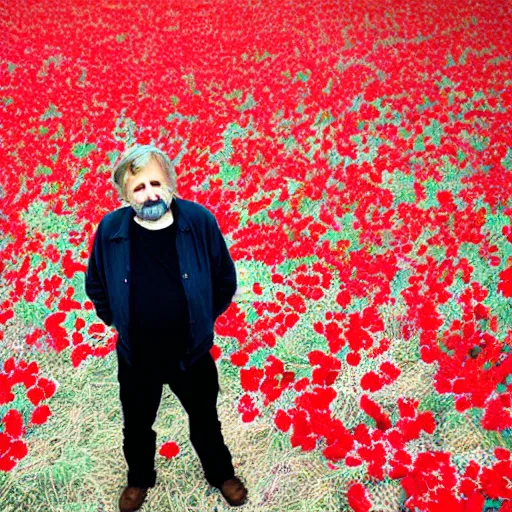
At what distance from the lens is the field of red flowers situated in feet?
12.3

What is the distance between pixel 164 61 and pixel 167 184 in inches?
402

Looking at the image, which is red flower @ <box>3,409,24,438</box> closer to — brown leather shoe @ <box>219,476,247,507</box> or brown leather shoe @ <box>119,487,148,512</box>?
brown leather shoe @ <box>119,487,148,512</box>

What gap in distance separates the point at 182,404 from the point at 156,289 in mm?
840

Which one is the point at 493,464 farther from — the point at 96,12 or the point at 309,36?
the point at 96,12

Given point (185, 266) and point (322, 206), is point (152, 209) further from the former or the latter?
point (322, 206)

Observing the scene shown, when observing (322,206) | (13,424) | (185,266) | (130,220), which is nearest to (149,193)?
(130,220)

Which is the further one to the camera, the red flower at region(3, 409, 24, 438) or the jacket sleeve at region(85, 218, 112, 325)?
the red flower at region(3, 409, 24, 438)

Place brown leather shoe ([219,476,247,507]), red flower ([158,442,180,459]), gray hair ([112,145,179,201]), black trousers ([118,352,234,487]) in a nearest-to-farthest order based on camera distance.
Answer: gray hair ([112,145,179,201])
black trousers ([118,352,234,487])
brown leather shoe ([219,476,247,507])
red flower ([158,442,180,459])

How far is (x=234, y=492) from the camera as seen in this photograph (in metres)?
3.26

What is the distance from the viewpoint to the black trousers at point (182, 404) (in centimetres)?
263

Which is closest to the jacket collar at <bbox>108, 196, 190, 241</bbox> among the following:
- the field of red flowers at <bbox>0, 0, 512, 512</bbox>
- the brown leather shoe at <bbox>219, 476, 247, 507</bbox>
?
the brown leather shoe at <bbox>219, 476, 247, 507</bbox>

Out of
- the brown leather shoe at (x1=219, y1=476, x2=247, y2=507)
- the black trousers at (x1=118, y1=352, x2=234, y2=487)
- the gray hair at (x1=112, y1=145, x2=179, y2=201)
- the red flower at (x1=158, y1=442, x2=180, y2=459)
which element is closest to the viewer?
the gray hair at (x1=112, y1=145, x2=179, y2=201)

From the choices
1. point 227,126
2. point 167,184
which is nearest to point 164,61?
point 227,126

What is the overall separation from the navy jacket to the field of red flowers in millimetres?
1535
